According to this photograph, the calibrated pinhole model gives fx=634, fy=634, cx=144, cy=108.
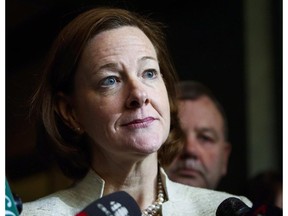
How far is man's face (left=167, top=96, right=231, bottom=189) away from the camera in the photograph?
2076 millimetres

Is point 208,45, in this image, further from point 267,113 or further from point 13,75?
point 13,75

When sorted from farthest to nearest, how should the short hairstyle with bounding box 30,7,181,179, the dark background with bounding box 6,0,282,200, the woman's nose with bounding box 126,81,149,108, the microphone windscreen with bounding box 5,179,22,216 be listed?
the dark background with bounding box 6,0,282,200 < the short hairstyle with bounding box 30,7,181,179 < the woman's nose with bounding box 126,81,149,108 < the microphone windscreen with bounding box 5,179,22,216

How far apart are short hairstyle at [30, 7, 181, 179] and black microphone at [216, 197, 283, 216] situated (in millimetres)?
452

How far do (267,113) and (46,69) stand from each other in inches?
56.8

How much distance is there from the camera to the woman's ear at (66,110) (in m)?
1.56

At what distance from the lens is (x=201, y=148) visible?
2184mm

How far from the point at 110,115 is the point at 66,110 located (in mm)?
194

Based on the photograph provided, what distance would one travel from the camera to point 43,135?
1662 mm

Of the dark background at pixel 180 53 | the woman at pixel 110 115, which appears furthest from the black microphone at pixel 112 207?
the dark background at pixel 180 53

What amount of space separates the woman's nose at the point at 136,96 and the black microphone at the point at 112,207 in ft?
1.02

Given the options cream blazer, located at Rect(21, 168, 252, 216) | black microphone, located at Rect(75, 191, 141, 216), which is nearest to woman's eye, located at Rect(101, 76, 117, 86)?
cream blazer, located at Rect(21, 168, 252, 216)

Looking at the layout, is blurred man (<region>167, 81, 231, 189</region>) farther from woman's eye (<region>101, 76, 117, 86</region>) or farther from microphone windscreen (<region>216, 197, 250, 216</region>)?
microphone windscreen (<region>216, 197, 250, 216</region>)

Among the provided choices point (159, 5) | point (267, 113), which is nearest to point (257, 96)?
point (267, 113)

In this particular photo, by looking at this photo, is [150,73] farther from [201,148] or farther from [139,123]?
[201,148]
